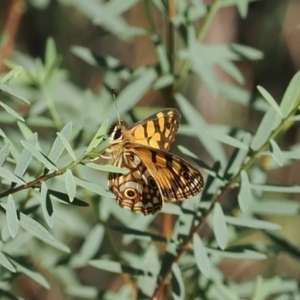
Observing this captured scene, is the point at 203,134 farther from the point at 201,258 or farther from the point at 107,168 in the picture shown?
A: the point at 107,168

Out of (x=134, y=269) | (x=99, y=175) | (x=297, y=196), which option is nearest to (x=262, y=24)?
(x=297, y=196)

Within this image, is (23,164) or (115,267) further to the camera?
(115,267)

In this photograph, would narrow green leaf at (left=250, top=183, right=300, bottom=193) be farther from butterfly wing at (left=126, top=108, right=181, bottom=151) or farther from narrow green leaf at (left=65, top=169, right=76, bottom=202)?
narrow green leaf at (left=65, top=169, right=76, bottom=202)

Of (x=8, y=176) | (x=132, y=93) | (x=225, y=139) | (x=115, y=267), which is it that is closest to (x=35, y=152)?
(x=8, y=176)

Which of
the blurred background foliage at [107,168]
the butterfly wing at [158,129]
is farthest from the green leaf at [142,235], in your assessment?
the butterfly wing at [158,129]

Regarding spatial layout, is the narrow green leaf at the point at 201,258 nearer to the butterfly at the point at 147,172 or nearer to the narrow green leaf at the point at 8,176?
the butterfly at the point at 147,172

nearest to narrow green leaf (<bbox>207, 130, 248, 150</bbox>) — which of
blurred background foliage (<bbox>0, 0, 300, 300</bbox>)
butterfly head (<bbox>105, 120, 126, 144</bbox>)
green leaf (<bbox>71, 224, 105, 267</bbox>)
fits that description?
blurred background foliage (<bbox>0, 0, 300, 300</bbox>)
